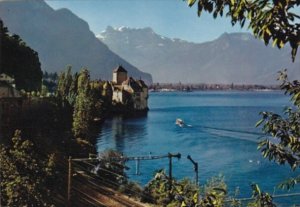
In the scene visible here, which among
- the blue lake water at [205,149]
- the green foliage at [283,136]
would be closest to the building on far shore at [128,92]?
the blue lake water at [205,149]

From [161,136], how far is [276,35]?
64.0m

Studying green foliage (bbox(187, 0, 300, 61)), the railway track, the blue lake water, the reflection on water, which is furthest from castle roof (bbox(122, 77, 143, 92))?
green foliage (bbox(187, 0, 300, 61))

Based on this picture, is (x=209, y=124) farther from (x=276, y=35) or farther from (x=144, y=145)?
(x=276, y=35)

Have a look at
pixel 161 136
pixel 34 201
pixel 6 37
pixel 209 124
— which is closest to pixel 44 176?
pixel 34 201

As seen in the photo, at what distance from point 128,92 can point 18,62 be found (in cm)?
6576

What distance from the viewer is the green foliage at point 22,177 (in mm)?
13914

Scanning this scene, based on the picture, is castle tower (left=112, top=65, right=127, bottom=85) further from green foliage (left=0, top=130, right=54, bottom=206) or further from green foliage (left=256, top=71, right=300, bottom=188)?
green foliage (left=256, top=71, right=300, bottom=188)

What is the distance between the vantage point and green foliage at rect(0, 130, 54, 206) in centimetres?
1391

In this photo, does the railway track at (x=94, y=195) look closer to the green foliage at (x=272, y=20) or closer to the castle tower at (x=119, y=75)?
the green foliage at (x=272, y=20)

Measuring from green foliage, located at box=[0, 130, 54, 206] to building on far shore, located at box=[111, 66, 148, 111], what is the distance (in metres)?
87.3

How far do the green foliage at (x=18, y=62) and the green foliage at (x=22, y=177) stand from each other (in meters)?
23.5

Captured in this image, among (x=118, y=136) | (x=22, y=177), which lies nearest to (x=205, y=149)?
(x=118, y=136)

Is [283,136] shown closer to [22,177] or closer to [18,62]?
[22,177]

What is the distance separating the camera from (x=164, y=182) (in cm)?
362
